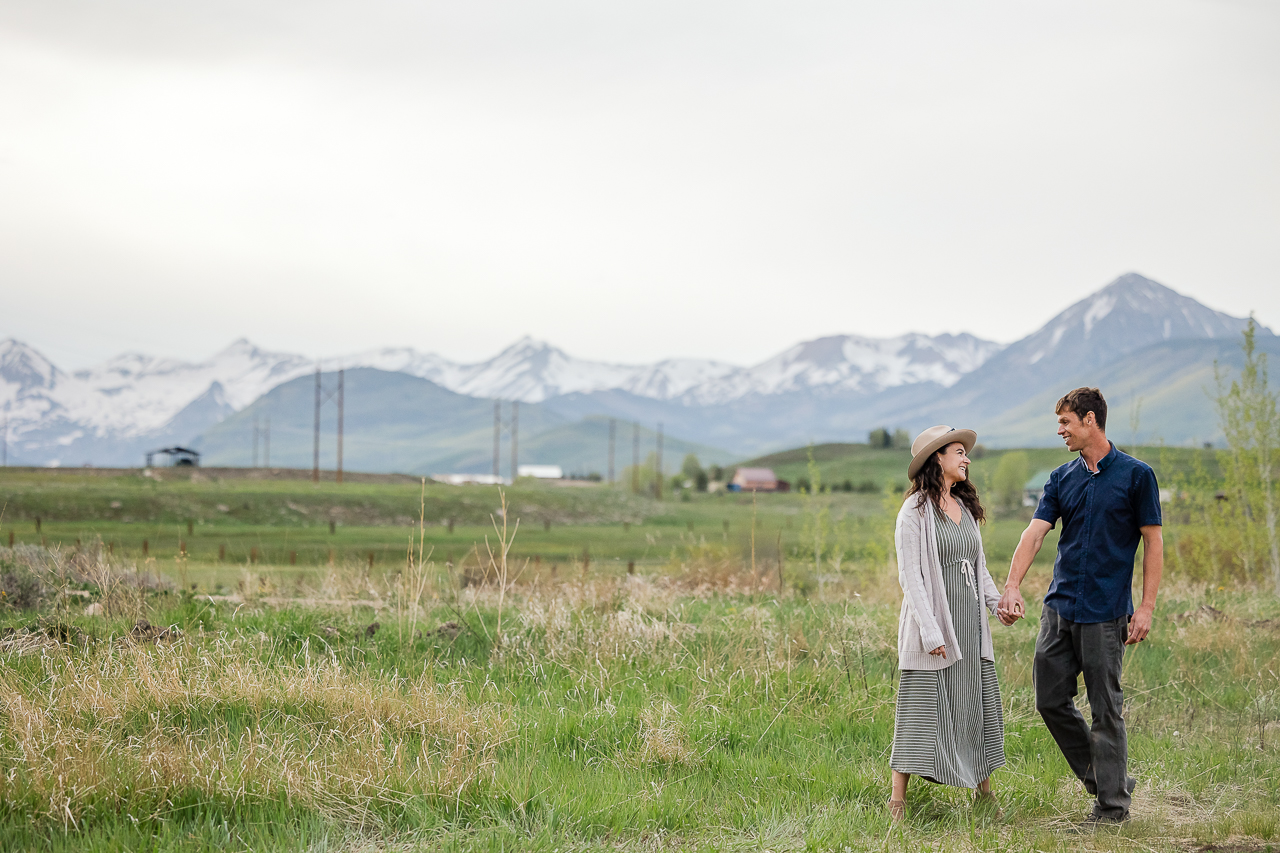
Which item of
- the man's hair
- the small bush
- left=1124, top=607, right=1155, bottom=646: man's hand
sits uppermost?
the man's hair

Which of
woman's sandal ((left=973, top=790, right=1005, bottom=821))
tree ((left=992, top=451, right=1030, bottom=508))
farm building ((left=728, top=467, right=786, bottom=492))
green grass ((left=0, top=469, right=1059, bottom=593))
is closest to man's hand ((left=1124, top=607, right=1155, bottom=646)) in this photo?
woman's sandal ((left=973, top=790, right=1005, bottom=821))

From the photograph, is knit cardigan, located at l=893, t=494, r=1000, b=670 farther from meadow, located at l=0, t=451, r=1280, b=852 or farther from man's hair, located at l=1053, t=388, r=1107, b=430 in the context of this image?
man's hair, located at l=1053, t=388, r=1107, b=430

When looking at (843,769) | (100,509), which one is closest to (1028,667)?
(843,769)

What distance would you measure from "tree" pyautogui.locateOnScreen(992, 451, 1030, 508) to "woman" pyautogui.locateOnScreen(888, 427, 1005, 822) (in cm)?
9292

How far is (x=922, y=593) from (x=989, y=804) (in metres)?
1.48

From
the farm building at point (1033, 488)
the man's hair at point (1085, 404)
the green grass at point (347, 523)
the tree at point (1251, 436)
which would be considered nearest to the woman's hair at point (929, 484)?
the man's hair at point (1085, 404)

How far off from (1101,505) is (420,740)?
4737mm

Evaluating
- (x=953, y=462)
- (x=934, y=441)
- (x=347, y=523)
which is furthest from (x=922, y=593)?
(x=347, y=523)

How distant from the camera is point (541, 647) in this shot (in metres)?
9.24

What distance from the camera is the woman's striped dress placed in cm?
552

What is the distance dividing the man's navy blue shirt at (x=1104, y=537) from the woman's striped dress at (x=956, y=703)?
66 centimetres

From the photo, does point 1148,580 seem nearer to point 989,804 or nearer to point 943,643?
point 943,643

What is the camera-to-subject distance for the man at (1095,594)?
5797mm

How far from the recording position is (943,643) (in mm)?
5547
